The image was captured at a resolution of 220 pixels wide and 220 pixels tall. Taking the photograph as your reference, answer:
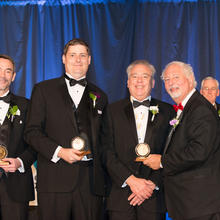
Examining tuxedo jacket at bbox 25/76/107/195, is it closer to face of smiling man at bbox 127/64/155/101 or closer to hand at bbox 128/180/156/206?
hand at bbox 128/180/156/206

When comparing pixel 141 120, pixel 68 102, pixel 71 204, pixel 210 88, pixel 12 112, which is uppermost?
pixel 210 88

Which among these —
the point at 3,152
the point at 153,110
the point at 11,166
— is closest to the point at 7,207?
the point at 11,166

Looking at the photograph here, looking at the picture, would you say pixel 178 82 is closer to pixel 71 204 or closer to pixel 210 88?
pixel 71 204

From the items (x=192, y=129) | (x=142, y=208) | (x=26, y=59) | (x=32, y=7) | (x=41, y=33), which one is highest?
(x=32, y=7)

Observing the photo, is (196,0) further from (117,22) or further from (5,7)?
(5,7)

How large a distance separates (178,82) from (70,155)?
1.24 meters

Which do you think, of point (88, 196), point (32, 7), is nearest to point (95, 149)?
point (88, 196)

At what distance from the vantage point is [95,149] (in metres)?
3.39

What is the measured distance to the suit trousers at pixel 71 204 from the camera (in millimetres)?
3211

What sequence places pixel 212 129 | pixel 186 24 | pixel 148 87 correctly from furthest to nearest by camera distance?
pixel 186 24, pixel 148 87, pixel 212 129

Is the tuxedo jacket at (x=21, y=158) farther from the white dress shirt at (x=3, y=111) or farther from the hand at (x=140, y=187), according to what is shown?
the hand at (x=140, y=187)

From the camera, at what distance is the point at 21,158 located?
352 cm

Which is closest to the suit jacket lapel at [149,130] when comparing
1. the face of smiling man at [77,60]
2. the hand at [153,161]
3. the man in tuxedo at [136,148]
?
the man in tuxedo at [136,148]

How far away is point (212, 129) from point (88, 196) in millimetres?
1296
